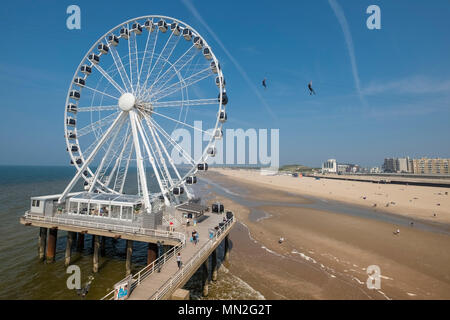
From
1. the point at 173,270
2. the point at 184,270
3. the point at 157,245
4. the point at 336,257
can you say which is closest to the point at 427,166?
the point at 336,257

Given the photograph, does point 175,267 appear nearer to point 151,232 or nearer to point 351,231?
point 151,232

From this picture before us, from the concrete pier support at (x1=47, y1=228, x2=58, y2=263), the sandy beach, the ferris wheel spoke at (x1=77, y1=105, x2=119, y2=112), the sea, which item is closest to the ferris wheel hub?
the ferris wheel spoke at (x1=77, y1=105, x2=119, y2=112)

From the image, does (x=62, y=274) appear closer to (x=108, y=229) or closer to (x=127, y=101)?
(x=108, y=229)

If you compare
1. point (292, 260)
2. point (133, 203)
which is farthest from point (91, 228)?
point (292, 260)

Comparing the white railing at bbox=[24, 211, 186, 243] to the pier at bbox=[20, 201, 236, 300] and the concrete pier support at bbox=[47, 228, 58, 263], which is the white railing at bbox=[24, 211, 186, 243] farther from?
the concrete pier support at bbox=[47, 228, 58, 263]

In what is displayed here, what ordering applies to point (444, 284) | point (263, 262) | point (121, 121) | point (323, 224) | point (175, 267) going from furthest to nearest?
point (323, 224), point (121, 121), point (263, 262), point (444, 284), point (175, 267)

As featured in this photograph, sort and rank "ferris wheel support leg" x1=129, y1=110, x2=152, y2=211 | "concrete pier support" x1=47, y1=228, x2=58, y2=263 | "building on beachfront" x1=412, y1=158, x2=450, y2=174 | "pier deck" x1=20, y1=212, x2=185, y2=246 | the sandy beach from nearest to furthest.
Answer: the sandy beach
"pier deck" x1=20, y1=212, x2=185, y2=246
"ferris wheel support leg" x1=129, y1=110, x2=152, y2=211
"concrete pier support" x1=47, y1=228, x2=58, y2=263
"building on beachfront" x1=412, y1=158, x2=450, y2=174
